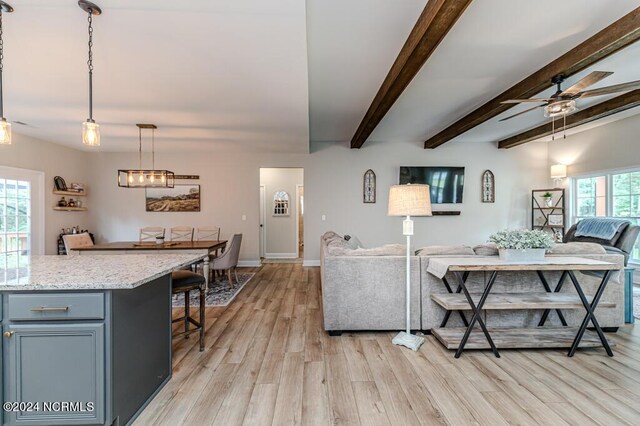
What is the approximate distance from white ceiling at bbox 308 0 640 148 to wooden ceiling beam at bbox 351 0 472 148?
0.26ft

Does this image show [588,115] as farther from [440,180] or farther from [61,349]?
[61,349]

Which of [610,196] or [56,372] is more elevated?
[610,196]

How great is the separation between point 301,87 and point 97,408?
10.1ft

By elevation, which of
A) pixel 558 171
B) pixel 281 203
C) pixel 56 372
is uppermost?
pixel 558 171

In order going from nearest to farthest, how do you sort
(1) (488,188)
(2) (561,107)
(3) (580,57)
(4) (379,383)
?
(4) (379,383) → (3) (580,57) → (2) (561,107) → (1) (488,188)

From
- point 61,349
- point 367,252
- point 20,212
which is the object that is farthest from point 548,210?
point 20,212

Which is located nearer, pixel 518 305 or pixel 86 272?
pixel 86 272

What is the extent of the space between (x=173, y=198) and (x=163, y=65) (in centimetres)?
465

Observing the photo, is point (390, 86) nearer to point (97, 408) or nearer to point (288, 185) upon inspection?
point (97, 408)

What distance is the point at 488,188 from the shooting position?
7062mm

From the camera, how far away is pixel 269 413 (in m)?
1.93

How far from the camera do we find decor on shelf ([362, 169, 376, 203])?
6.99 m

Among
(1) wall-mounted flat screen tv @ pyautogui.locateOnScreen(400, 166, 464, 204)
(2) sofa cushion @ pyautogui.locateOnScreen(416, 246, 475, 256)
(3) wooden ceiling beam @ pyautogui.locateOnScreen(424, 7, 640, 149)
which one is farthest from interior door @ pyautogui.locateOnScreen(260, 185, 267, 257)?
(2) sofa cushion @ pyautogui.locateOnScreen(416, 246, 475, 256)

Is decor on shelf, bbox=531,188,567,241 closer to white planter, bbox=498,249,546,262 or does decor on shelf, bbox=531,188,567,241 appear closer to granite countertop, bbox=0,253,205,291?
white planter, bbox=498,249,546,262
